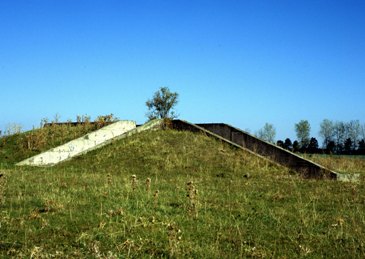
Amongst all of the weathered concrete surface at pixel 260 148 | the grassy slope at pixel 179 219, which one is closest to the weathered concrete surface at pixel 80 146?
the weathered concrete surface at pixel 260 148

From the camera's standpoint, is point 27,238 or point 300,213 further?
point 300,213

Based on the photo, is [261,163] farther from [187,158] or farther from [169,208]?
[169,208]

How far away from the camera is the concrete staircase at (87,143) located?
70.4ft

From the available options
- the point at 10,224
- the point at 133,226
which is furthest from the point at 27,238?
the point at 133,226

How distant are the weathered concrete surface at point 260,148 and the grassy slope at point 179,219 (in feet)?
11.8

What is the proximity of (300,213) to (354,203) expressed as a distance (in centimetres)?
287

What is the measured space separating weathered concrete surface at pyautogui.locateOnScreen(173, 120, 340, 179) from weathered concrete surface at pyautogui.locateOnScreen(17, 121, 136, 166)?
355 centimetres

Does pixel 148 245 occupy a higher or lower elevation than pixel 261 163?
lower

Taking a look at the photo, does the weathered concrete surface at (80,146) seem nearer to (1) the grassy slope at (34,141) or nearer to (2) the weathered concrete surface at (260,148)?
(1) the grassy slope at (34,141)

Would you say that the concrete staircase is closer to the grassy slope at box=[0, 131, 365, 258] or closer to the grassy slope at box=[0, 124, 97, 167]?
the grassy slope at box=[0, 124, 97, 167]

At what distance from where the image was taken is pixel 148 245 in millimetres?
6742

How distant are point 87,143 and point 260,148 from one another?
29.8 ft

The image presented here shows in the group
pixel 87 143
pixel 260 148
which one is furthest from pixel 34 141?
pixel 260 148

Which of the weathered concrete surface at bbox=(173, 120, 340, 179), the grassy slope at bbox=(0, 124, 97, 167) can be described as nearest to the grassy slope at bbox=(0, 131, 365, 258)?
the weathered concrete surface at bbox=(173, 120, 340, 179)
